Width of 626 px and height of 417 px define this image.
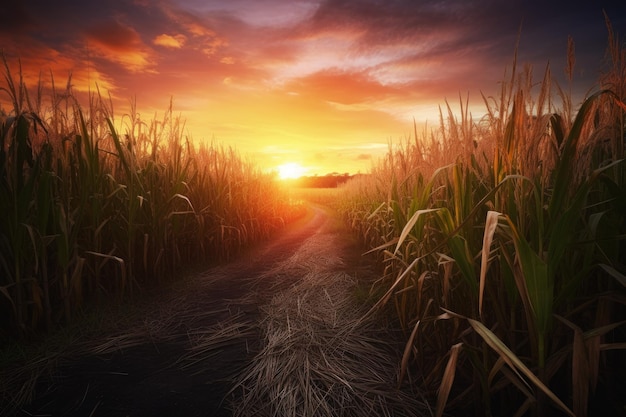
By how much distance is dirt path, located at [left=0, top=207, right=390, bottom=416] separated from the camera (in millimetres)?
1652

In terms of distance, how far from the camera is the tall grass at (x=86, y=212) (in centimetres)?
217

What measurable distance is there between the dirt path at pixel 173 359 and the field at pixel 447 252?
0.22m

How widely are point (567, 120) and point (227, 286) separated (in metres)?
3.58

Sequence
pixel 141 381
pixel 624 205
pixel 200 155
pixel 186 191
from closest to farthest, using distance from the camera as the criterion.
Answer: pixel 624 205 < pixel 141 381 < pixel 186 191 < pixel 200 155

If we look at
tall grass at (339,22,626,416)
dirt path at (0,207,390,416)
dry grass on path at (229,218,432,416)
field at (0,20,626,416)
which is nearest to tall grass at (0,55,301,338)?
field at (0,20,626,416)

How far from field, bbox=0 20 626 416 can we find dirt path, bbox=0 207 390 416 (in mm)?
218

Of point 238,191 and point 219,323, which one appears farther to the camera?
point 238,191

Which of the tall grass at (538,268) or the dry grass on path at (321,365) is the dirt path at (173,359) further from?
the tall grass at (538,268)

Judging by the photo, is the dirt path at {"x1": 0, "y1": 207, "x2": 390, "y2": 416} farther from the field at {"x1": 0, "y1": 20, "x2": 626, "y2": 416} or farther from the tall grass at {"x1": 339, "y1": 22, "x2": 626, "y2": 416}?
the tall grass at {"x1": 339, "y1": 22, "x2": 626, "y2": 416}

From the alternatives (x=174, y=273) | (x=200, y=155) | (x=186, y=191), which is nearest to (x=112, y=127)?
(x=186, y=191)

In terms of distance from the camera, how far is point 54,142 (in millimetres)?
2713

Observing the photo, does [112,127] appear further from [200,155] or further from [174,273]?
[200,155]

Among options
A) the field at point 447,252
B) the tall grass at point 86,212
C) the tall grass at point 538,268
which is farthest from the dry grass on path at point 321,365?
the tall grass at point 86,212

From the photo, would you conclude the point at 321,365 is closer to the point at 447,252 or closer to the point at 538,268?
the point at 447,252
